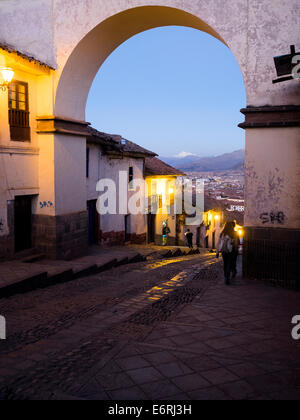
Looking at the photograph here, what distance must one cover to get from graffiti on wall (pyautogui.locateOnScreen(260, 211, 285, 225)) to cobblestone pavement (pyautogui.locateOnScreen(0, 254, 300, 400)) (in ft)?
4.52

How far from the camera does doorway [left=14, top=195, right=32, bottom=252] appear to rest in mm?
10242

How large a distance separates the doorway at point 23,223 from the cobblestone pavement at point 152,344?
10.8 ft

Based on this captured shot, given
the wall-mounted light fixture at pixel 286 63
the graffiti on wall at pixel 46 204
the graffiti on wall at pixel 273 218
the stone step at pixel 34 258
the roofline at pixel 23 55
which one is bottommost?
the stone step at pixel 34 258

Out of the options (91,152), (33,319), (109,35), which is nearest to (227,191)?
(91,152)

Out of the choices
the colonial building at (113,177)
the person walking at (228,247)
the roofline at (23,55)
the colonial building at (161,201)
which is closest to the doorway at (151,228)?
the colonial building at (161,201)

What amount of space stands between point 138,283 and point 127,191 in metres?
13.6

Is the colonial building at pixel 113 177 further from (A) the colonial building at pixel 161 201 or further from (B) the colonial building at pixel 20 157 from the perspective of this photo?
(B) the colonial building at pixel 20 157

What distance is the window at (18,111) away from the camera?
976 centimetres

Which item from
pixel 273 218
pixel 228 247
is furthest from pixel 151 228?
pixel 228 247

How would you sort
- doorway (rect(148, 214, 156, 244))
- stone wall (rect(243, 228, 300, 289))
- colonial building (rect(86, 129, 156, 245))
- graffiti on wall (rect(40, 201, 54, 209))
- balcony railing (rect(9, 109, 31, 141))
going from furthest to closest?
doorway (rect(148, 214, 156, 244)) < colonial building (rect(86, 129, 156, 245)) < graffiti on wall (rect(40, 201, 54, 209)) < balcony railing (rect(9, 109, 31, 141)) < stone wall (rect(243, 228, 300, 289))

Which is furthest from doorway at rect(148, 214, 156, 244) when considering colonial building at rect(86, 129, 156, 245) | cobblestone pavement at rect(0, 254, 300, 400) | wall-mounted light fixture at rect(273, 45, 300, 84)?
wall-mounted light fixture at rect(273, 45, 300, 84)

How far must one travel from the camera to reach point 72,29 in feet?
32.5

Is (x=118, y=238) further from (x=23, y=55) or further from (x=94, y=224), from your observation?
(x=23, y=55)

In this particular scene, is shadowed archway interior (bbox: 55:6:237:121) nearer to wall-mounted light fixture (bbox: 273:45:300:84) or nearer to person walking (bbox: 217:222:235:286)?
wall-mounted light fixture (bbox: 273:45:300:84)
